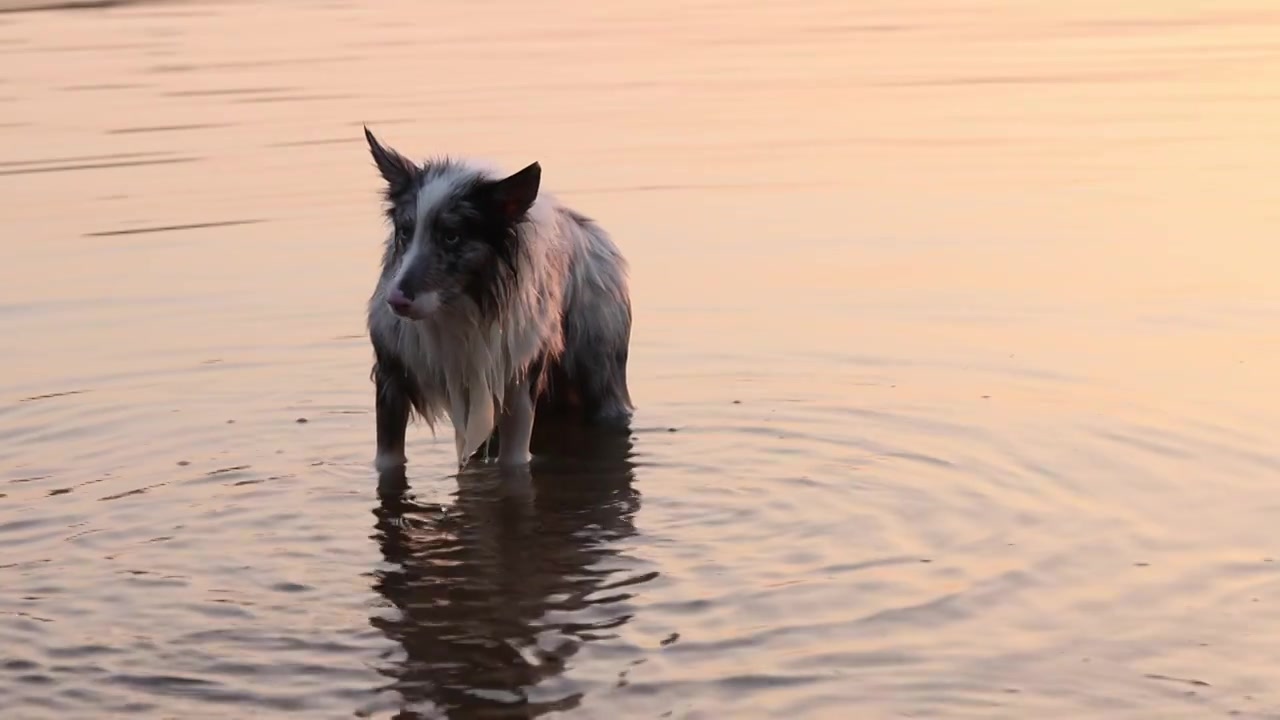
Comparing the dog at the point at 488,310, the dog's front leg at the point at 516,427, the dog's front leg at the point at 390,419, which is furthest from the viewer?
the dog's front leg at the point at 516,427

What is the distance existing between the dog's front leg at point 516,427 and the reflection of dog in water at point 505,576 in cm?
7

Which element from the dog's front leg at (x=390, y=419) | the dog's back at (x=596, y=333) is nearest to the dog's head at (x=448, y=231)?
the dog's front leg at (x=390, y=419)

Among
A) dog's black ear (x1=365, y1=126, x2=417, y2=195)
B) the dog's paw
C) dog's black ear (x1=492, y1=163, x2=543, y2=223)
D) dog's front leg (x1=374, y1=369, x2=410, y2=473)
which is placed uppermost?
dog's black ear (x1=365, y1=126, x2=417, y2=195)

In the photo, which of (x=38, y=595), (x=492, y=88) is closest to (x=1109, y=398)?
(x=38, y=595)

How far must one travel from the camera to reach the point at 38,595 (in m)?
7.94

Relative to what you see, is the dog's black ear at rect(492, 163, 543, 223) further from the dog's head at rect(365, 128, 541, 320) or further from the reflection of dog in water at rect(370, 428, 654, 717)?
A: the reflection of dog in water at rect(370, 428, 654, 717)

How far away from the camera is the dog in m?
9.01

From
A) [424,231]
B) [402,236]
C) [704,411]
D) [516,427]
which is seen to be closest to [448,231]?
[424,231]

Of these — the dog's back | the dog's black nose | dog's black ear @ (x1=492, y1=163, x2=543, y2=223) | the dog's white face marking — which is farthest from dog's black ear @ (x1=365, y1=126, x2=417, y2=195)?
the dog's back

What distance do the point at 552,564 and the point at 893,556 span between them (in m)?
1.37

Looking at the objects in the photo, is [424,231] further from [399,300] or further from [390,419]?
[390,419]

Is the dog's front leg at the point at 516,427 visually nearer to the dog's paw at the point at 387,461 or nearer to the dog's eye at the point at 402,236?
the dog's paw at the point at 387,461

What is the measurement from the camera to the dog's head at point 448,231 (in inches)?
351

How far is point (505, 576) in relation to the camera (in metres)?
8.40
